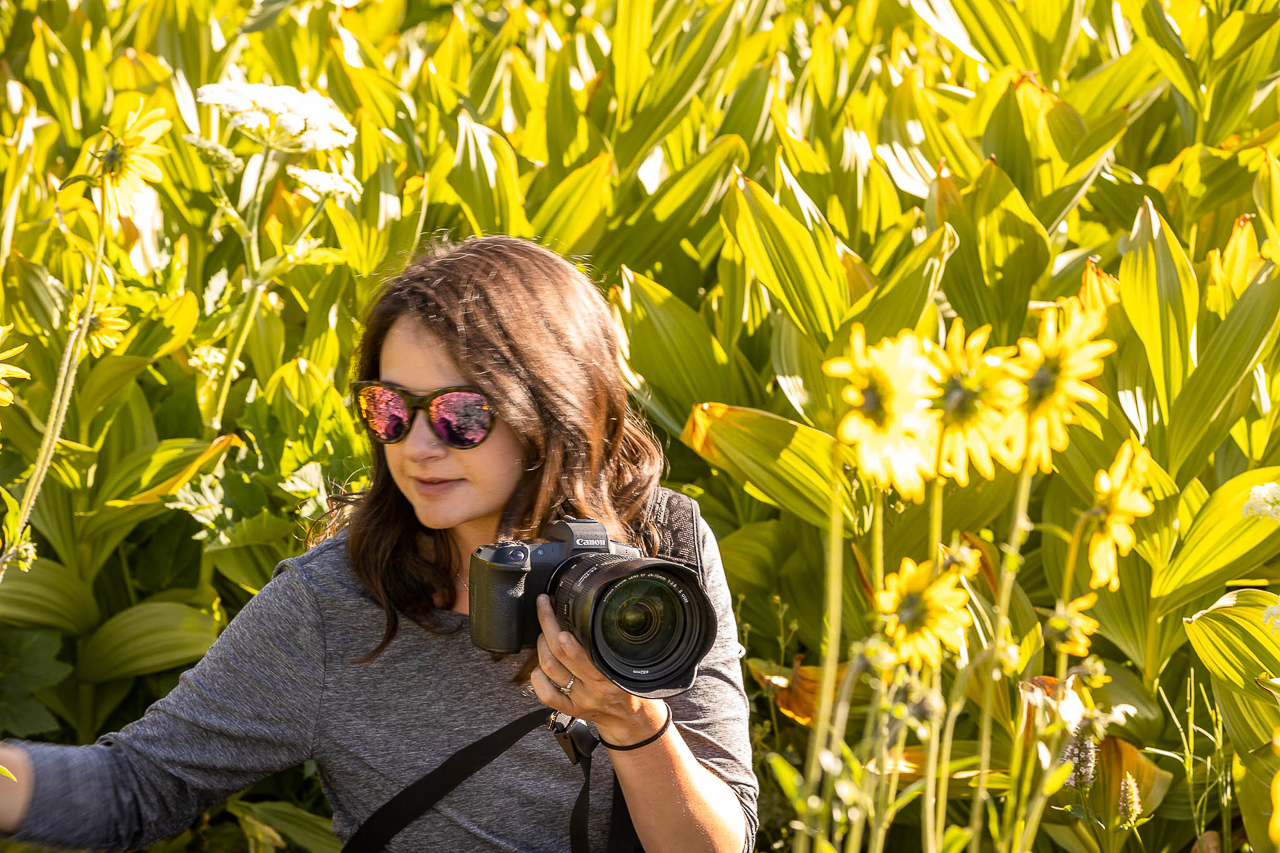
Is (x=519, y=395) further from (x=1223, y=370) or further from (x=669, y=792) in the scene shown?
(x=1223, y=370)

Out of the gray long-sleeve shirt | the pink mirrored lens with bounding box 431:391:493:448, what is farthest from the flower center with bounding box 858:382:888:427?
the gray long-sleeve shirt

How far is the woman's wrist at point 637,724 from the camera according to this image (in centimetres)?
124

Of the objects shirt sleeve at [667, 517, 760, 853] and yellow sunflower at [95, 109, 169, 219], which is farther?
shirt sleeve at [667, 517, 760, 853]

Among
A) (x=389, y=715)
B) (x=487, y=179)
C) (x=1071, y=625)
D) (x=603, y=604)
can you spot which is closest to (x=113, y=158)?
(x=603, y=604)

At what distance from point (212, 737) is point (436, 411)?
0.50 metres

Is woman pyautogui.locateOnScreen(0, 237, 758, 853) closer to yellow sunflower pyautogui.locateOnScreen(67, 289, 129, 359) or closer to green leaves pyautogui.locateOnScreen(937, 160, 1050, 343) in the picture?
yellow sunflower pyautogui.locateOnScreen(67, 289, 129, 359)

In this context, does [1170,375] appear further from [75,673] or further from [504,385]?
[75,673]

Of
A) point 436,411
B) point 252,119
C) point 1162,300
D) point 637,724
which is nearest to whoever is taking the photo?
point 637,724

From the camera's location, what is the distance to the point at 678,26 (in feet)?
9.50

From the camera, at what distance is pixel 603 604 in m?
1.15

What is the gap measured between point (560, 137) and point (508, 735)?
1525 millimetres

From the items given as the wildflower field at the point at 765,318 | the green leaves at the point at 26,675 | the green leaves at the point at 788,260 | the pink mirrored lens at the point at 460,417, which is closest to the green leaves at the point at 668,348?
the wildflower field at the point at 765,318

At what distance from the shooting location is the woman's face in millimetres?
1406

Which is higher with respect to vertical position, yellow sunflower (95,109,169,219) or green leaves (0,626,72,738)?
yellow sunflower (95,109,169,219)
